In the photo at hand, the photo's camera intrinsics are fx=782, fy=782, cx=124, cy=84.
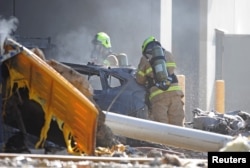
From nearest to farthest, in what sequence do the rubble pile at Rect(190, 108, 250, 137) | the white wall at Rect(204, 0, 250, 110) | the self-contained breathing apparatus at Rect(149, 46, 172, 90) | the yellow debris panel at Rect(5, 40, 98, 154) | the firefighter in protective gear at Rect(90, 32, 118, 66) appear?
the yellow debris panel at Rect(5, 40, 98, 154)
the self-contained breathing apparatus at Rect(149, 46, 172, 90)
the rubble pile at Rect(190, 108, 250, 137)
the firefighter in protective gear at Rect(90, 32, 118, 66)
the white wall at Rect(204, 0, 250, 110)

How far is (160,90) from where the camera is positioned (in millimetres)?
11031

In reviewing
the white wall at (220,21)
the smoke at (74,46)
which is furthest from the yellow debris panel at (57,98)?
the white wall at (220,21)

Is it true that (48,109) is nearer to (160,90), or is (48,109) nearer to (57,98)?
(57,98)

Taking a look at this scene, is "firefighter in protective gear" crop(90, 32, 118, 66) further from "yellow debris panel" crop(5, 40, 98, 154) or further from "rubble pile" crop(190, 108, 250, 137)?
"yellow debris panel" crop(5, 40, 98, 154)

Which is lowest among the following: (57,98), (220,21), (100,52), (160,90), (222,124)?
(222,124)

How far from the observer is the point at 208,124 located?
38.1 feet

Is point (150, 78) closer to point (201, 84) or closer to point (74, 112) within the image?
point (74, 112)

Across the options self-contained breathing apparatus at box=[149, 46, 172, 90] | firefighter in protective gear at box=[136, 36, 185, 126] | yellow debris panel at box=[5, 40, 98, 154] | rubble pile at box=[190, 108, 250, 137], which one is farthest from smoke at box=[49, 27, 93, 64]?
yellow debris panel at box=[5, 40, 98, 154]

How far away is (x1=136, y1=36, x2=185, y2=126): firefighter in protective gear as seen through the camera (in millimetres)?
10938

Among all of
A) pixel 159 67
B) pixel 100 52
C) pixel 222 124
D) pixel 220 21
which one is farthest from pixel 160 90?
pixel 220 21

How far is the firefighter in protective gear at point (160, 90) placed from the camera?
10938mm

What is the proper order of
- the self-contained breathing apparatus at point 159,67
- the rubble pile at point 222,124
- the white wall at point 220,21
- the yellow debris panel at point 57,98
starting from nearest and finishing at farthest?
1. the yellow debris panel at point 57,98
2. the self-contained breathing apparatus at point 159,67
3. the rubble pile at point 222,124
4. the white wall at point 220,21

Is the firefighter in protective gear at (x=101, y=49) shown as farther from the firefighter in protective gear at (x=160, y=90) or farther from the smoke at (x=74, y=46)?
the smoke at (x=74, y=46)

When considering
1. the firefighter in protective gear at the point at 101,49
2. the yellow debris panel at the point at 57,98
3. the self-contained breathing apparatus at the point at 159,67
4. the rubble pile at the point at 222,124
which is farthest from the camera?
the firefighter in protective gear at the point at 101,49
